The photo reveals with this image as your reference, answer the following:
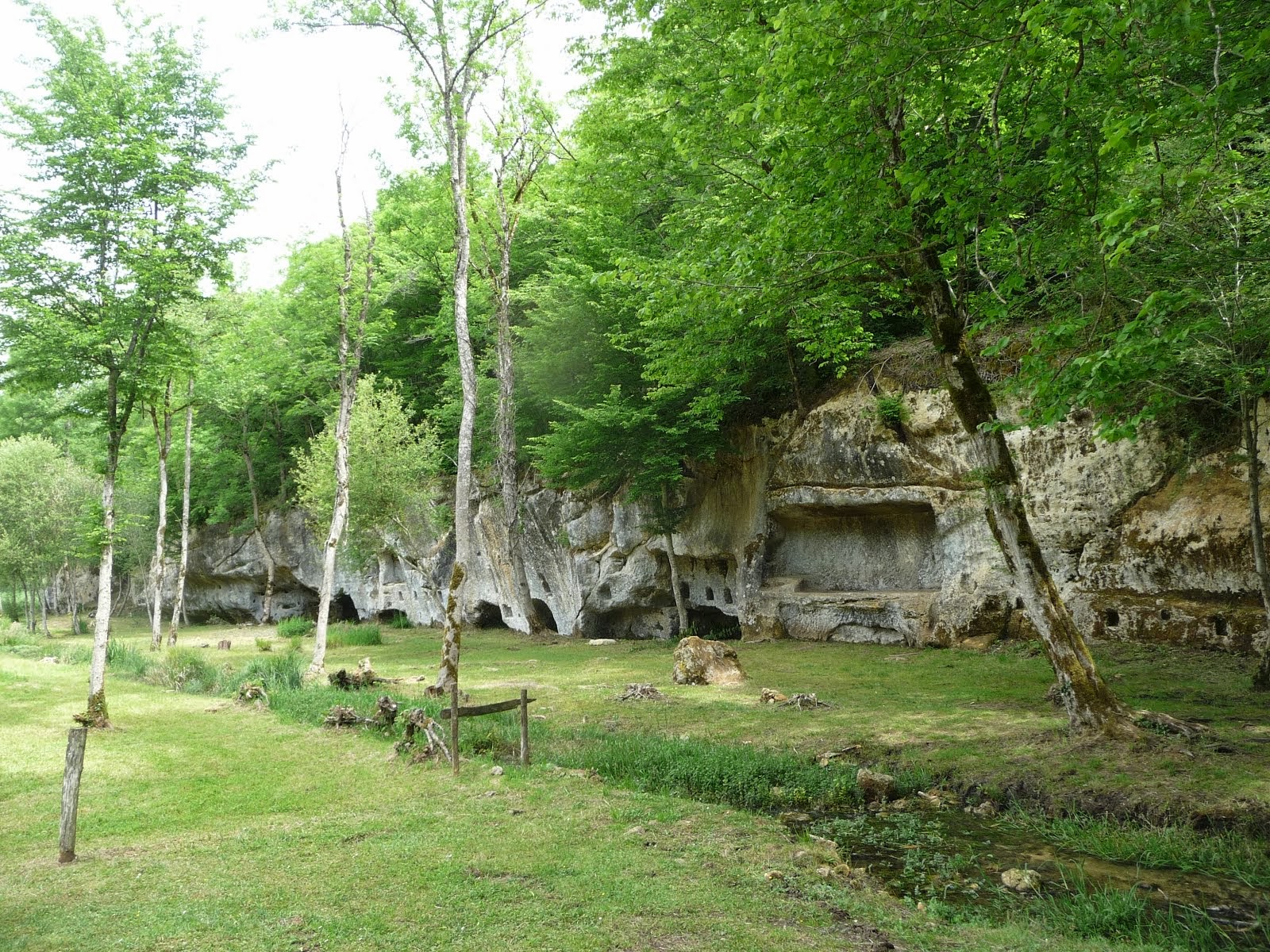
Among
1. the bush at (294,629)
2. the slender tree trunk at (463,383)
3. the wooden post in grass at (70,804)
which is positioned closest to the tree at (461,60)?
the slender tree trunk at (463,383)

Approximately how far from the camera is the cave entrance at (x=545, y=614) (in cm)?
2858

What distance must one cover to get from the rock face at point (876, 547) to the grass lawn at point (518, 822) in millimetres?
1792

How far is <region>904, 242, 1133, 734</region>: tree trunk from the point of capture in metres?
9.14

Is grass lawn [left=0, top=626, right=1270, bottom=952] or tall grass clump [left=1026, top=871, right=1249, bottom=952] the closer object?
tall grass clump [left=1026, top=871, right=1249, bottom=952]

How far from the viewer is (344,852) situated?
6.96 m

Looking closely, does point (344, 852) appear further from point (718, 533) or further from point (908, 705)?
point (718, 533)

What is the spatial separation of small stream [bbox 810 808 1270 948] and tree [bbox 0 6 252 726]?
37.7 ft

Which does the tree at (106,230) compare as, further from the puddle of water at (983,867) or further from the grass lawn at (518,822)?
the puddle of water at (983,867)

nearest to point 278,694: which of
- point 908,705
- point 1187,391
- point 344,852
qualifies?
point 344,852

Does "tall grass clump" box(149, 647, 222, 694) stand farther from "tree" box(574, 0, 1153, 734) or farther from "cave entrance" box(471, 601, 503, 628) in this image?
"tree" box(574, 0, 1153, 734)

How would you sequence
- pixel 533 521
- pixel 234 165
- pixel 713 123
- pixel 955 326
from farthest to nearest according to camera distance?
1. pixel 533 521
2. pixel 234 165
3. pixel 713 123
4. pixel 955 326

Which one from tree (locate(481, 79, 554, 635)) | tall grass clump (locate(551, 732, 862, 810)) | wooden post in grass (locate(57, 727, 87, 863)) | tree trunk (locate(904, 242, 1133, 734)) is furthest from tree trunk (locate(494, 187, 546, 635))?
wooden post in grass (locate(57, 727, 87, 863))

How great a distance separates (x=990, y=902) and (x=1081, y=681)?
13.4ft

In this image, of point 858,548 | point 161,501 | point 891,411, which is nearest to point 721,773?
point 891,411
